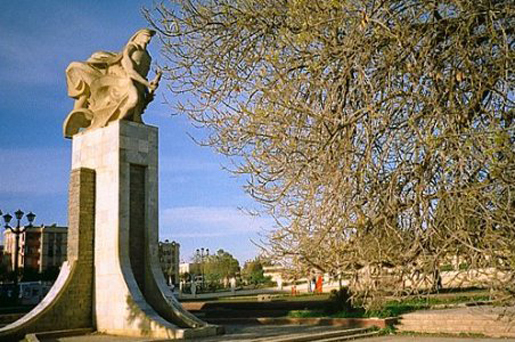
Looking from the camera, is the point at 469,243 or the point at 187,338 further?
the point at 187,338

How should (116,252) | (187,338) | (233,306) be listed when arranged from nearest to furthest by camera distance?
(187,338) → (116,252) → (233,306)

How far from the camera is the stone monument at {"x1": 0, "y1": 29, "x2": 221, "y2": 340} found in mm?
15477

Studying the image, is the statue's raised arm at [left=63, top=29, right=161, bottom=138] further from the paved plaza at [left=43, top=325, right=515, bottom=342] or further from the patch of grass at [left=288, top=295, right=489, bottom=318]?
the patch of grass at [left=288, top=295, right=489, bottom=318]

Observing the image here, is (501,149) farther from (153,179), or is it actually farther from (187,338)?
(153,179)

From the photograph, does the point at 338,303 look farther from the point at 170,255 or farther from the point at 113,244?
the point at 170,255

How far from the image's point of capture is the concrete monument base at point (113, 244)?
15.5 meters

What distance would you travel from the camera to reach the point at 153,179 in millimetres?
17297

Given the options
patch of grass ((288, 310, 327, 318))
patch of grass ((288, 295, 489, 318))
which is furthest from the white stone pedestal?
patch of grass ((288, 295, 489, 318))

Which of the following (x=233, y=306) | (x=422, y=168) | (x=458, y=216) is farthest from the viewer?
(x=233, y=306)

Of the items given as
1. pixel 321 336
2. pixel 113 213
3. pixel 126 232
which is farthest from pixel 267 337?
pixel 113 213

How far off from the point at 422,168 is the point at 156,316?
11.3 metres

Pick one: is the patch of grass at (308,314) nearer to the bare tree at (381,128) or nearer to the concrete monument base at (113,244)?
the concrete monument base at (113,244)

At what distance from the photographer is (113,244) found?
52.7 ft

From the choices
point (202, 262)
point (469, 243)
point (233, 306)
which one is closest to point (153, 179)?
point (233, 306)
